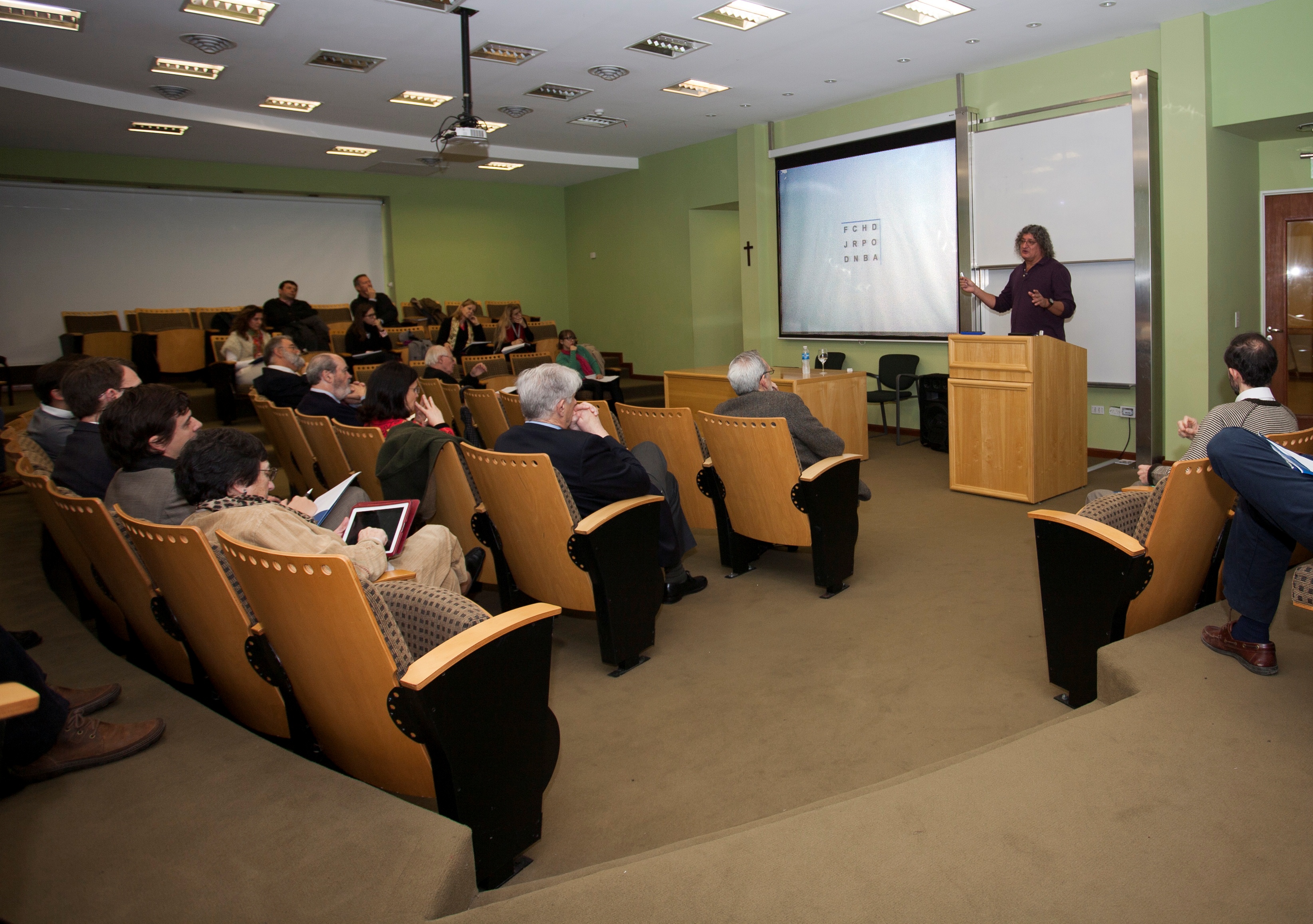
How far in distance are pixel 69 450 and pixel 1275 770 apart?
162 inches

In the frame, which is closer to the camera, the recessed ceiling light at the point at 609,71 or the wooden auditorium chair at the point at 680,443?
the wooden auditorium chair at the point at 680,443

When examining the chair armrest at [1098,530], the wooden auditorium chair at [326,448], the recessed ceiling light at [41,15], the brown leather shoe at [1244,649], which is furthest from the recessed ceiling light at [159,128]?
the brown leather shoe at [1244,649]

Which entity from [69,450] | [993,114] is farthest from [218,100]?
[993,114]

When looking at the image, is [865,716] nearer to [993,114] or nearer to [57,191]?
[993,114]

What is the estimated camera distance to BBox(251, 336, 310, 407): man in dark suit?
20.3 feet

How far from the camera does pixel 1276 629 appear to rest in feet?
9.28

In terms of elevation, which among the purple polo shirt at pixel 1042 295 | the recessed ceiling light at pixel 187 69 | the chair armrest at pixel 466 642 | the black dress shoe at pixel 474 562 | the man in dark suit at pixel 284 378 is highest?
the recessed ceiling light at pixel 187 69

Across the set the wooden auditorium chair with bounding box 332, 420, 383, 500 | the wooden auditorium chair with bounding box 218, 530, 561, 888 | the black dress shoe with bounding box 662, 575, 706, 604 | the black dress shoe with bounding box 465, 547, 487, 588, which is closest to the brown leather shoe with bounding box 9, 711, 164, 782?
the wooden auditorium chair with bounding box 218, 530, 561, 888

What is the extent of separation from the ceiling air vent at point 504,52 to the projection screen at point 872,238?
11.9ft

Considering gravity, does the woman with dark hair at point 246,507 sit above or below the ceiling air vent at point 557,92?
below

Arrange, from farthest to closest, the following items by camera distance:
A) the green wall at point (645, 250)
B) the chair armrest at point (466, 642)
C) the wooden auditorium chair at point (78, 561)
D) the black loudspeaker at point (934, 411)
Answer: the green wall at point (645, 250) → the black loudspeaker at point (934, 411) → the wooden auditorium chair at point (78, 561) → the chair armrest at point (466, 642)

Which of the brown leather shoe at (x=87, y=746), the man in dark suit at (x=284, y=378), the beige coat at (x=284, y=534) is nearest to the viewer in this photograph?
Result: the brown leather shoe at (x=87, y=746)

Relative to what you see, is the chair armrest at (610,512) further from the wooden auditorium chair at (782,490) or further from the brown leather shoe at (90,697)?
the brown leather shoe at (90,697)

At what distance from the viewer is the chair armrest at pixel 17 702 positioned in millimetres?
1282
